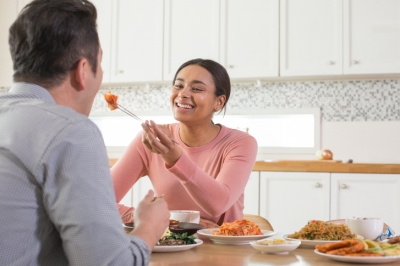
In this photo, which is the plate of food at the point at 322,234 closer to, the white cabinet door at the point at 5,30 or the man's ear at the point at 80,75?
the man's ear at the point at 80,75

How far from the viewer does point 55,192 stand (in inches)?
34.5

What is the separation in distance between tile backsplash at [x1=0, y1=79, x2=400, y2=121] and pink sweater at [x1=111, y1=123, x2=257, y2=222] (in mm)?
2306

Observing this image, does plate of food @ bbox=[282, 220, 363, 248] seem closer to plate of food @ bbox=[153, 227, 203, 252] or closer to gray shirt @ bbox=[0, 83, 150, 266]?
plate of food @ bbox=[153, 227, 203, 252]

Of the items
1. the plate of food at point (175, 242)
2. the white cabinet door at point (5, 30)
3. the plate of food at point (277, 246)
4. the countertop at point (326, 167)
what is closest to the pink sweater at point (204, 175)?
the plate of food at point (175, 242)

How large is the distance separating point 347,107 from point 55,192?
12.8 ft

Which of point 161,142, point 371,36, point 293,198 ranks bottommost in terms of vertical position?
point 293,198

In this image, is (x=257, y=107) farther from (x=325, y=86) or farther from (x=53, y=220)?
(x=53, y=220)

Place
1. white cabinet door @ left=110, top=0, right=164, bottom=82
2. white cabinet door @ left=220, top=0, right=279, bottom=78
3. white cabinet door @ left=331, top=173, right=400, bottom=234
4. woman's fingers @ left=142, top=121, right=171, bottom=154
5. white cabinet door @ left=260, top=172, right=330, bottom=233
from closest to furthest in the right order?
woman's fingers @ left=142, top=121, right=171, bottom=154
white cabinet door @ left=331, top=173, right=400, bottom=234
white cabinet door @ left=260, top=172, right=330, bottom=233
white cabinet door @ left=220, top=0, right=279, bottom=78
white cabinet door @ left=110, top=0, right=164, bottom=82

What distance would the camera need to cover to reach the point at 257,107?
184 inches

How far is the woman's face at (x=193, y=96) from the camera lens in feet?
7.75

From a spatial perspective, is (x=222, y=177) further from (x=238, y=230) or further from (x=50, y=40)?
(x=50, y=40)

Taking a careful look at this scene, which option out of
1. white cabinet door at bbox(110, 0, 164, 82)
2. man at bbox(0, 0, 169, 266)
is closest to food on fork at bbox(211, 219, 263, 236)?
man at bbox(0, 0, 169, 266)

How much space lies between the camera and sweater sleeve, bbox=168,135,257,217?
6.11 ft

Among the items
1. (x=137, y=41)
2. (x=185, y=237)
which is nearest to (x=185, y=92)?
(x=185, y=237)
